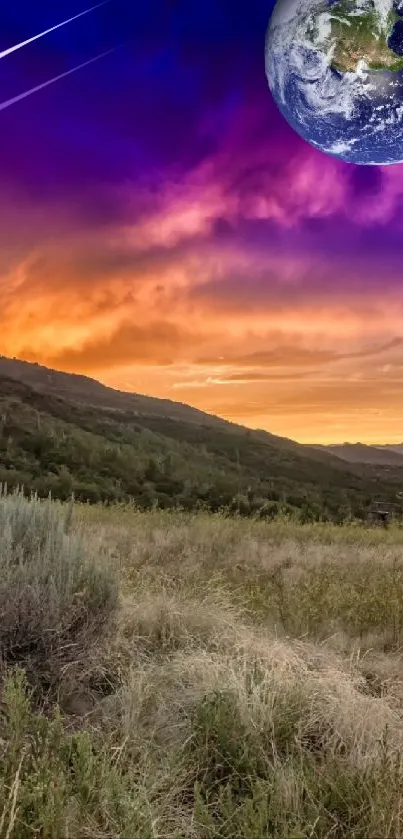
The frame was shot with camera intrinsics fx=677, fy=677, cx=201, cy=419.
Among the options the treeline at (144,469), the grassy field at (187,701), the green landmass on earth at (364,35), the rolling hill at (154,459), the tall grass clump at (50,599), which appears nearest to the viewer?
the grassy field at (187,701)

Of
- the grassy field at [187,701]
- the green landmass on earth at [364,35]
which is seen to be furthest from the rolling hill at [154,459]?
the green landmass on earth at [364,35]

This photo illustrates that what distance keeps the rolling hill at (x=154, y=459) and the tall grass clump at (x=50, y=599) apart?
908 centimetres

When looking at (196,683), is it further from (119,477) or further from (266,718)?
(119,477)

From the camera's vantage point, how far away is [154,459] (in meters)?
35.0

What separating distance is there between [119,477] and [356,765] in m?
27.6

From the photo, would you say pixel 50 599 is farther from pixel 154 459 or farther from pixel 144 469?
pixel 154 459

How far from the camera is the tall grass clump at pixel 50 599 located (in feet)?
14.6

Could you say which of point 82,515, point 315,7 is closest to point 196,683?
point 82,515

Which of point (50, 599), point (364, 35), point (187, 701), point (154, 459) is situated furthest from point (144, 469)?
point (187, 701)

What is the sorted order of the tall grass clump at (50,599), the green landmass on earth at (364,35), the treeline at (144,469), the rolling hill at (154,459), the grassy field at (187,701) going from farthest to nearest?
the rolling hill at (154,459) < the treeline at (144,469) < the green landmass on earth at (364,35) < the tall grass clump at (50,599) < the grassy field at (187,701)

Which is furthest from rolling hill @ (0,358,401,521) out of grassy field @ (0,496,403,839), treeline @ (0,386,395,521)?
grassy field @ (0,496,403,839)

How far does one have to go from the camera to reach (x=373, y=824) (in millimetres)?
2699

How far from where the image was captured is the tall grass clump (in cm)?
446

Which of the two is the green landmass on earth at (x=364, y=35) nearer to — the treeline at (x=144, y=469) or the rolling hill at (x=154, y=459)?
the treeline at (x=144, y=469)
